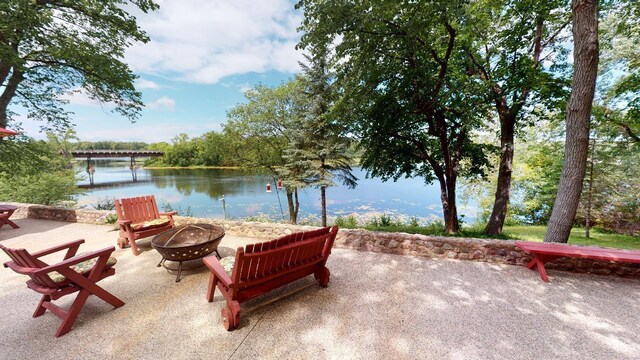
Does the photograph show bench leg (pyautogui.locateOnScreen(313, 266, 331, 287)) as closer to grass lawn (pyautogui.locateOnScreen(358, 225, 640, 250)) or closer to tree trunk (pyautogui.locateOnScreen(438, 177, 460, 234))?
grass lawn (pyautogui.locateOnScreen(358, 225, 640, 250))

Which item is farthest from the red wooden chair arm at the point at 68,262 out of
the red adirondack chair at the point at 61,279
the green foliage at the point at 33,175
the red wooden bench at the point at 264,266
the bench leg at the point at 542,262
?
the green foliage at the point at 33,175

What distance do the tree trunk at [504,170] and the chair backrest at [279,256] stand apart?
23.7 ft

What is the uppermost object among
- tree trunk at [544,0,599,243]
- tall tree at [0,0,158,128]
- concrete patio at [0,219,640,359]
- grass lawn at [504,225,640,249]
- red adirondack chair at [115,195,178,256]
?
tall tree at [0,0,158,128]

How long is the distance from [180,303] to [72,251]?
1682 millimetres

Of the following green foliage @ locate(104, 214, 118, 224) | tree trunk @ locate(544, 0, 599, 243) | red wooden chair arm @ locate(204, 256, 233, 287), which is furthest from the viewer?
green foliage @ locate(104, 214, 118, 224)

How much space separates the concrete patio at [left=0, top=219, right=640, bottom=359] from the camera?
2.01 meters

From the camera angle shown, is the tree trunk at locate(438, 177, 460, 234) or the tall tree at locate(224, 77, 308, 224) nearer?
the tree trunk at locate(438, 177, 460, 234)

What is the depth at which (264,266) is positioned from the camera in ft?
7.72

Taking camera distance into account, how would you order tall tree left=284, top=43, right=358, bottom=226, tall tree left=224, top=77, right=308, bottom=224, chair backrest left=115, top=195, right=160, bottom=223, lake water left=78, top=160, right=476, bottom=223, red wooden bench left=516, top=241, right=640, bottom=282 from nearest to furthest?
red wooden bench left=516, top=241, right=640, bottom=282 → chair backrest left=115, top=195, right=160, bottom=223 → tall tree left=284, top=43, right=358, bottom=226 → tall tree left=224, top=77, right=308, bottom=224 → lake water left=78, top=160, right=476, bottom=223

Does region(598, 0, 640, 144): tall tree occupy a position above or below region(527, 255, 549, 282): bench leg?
above

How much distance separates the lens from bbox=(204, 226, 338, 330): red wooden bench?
2223 mm

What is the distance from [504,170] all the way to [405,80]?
4425mm

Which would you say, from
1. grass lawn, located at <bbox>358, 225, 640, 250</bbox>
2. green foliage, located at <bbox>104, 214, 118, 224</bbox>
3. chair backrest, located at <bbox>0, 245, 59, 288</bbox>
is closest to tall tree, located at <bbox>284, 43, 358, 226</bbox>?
grass lawn, located at <bbox>358, 225, 640, 250</bbox>

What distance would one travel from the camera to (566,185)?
3.85 meters
